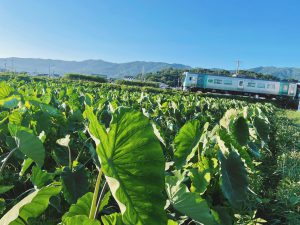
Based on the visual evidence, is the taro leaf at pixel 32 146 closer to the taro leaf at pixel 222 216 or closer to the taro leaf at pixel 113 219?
the taro leaf at pixel 113 219

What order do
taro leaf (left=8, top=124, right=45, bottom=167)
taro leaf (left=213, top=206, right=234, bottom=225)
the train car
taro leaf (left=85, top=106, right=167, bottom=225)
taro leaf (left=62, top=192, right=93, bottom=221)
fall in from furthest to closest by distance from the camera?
1. the train car
2. taro leaf (left=213, top=206, right=234, bottom=225)
3. taro leaf (left=8, top=124, right=45, bottom=167)
4. taro leaf (left=62, top=192, right=93, bottom=221)
5. taro leaf (left=85, top=106, right=167, bottom=225)

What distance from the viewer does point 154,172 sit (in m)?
0.83

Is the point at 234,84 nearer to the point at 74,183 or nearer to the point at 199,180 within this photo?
the point at 199,180

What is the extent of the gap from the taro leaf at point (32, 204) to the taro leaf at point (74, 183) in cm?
67

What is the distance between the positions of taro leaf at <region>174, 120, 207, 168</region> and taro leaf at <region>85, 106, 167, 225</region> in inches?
44.7

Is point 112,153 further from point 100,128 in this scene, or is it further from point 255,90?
point 255,90

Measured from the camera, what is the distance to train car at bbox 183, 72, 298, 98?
1558 inches

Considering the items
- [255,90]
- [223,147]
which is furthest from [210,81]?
[223,147]

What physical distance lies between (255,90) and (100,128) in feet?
136

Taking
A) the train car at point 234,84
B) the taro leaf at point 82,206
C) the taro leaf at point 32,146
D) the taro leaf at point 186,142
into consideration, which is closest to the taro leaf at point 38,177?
the taro leaf at point 32,146

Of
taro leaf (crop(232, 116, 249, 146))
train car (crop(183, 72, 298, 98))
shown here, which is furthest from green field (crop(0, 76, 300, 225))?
train car (crop(183, 72, 298, 98))

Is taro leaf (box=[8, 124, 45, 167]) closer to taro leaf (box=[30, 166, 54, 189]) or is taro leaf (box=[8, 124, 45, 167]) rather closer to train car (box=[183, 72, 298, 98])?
taro leaf (box=[30, 166, 54, 189])

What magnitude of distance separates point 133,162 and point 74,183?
1162mm

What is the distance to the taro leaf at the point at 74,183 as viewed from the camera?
72.0 inches
